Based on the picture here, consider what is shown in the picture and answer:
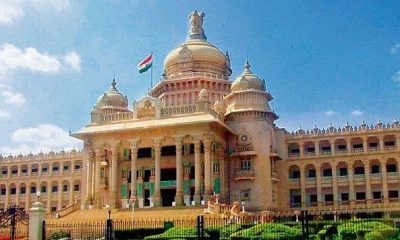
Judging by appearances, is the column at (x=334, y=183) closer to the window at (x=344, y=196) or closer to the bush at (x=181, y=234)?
the window at (x=344, y=196)

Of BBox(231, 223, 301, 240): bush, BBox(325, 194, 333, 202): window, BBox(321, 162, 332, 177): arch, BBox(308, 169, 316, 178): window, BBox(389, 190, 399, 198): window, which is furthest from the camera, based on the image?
BBox(308, 169, 316, 178): window

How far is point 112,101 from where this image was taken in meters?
60.2

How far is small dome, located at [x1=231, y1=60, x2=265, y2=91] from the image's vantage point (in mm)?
54781

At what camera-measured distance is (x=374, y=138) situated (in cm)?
5719

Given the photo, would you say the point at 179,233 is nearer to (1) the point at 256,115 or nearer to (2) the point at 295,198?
(1) the point at 256,115

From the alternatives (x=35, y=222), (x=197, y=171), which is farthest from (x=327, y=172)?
(x=35, y=222)

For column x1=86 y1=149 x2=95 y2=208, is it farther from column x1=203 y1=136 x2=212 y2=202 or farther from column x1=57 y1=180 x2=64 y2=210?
column x1=57 y1=180 x2=64 y2=210

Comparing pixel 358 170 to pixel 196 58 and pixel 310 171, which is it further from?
pixel 196 58

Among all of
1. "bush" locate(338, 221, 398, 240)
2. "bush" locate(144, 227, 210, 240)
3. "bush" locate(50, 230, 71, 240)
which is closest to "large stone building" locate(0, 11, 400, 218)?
"bush" locate(50, 230, 71, 240)

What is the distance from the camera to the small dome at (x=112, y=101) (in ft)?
194

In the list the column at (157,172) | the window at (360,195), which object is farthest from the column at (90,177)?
the window at (360,195)

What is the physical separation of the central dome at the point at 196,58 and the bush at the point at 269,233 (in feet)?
112

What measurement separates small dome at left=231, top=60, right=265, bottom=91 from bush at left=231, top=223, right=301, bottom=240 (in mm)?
27560

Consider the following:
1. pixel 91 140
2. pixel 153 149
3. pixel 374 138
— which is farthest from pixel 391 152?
pixel 91 140
